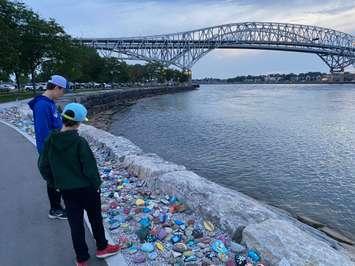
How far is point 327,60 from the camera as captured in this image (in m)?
136

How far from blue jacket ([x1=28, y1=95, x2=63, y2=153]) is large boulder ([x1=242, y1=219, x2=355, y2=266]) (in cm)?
295

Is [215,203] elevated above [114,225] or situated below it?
Answer: above

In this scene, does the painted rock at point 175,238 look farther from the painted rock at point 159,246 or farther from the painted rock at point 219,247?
the painted rock at point 219,247

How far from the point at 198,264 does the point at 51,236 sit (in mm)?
2013

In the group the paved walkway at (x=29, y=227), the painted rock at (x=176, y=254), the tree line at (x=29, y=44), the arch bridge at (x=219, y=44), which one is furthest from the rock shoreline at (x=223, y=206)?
the arch bridge at (x=219, y=44)

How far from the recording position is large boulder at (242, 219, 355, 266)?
156 inches

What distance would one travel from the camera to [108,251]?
441cm

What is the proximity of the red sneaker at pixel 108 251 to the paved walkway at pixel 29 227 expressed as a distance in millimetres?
79

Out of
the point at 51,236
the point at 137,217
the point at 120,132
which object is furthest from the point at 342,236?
the point at 120,132

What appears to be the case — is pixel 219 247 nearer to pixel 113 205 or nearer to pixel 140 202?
pixel 140 202

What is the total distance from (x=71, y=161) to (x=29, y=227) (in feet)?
6.28

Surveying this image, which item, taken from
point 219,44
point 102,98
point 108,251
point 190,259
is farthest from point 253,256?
point 219,44

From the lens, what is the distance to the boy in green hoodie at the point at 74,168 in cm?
393

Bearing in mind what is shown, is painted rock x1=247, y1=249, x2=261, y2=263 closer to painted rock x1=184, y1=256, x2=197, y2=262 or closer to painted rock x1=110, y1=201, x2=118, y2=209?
painted rock x1=184, y1=256, x2=197, y2=262
